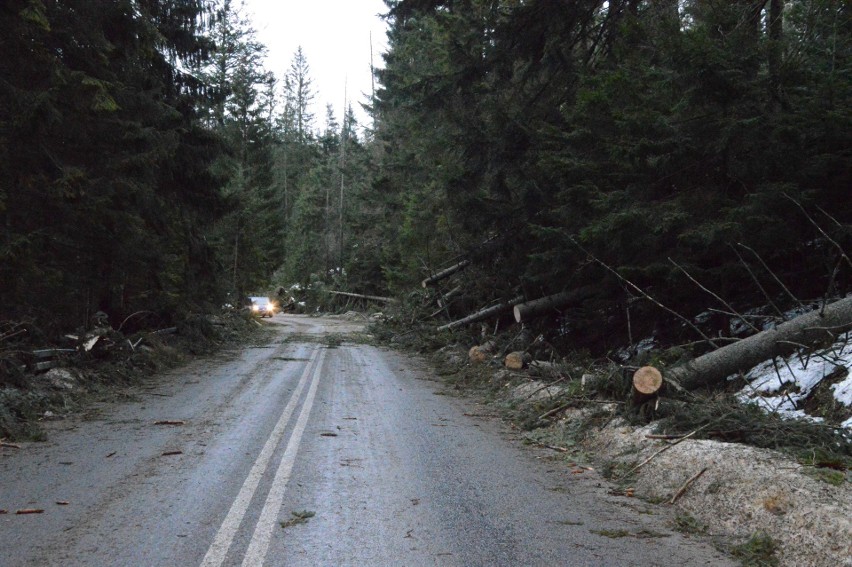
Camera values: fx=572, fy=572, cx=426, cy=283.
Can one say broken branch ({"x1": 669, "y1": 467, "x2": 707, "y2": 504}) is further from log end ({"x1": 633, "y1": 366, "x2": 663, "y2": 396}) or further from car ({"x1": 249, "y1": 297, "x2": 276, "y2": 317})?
car ({"x1": 249, "y1": 297, "x2": 276, "y2": 317})

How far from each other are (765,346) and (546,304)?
629 cm

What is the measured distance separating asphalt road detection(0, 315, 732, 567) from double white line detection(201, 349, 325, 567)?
0.02 meters

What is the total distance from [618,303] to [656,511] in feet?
20.6

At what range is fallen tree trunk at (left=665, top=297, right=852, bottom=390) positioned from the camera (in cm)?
685

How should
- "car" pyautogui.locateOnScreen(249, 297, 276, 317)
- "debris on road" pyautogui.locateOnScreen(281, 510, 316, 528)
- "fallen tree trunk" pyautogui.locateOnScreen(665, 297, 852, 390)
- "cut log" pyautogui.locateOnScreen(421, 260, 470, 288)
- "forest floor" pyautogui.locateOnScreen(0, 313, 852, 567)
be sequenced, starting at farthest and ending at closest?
"car" pyautogui.locateOnScreen(249, 297, 276, 317)
"cut log" pyautogui.locateOnScreen(421, 260, 470, 288)
"fallen tree trunk" pyautogui.locateOnScreen(665, 297, 852, 390)
"debris on road" pyautogui.locateOnScreen(281, 510, 316, 528)
"forest floor" pyautogui.locateOnScreen(0, 313, 852, 567)

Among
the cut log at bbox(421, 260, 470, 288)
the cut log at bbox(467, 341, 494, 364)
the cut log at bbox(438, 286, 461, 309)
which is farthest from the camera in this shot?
the cut log at bbox(421, 260, 470, 288)

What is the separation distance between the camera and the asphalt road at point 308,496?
4.24 meters

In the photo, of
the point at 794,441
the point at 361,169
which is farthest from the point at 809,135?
the point at 361,169

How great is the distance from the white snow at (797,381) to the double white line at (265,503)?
520 cm

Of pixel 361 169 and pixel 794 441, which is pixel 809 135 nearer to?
pixel 794 441

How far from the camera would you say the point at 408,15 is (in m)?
13.6

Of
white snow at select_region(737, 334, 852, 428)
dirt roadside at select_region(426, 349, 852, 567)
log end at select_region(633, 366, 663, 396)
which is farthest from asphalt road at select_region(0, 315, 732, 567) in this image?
white snow at select_region(737, 334, 852, 428)

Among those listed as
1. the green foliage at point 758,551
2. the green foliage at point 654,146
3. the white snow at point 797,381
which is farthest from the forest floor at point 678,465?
the green foliage at point 654,146

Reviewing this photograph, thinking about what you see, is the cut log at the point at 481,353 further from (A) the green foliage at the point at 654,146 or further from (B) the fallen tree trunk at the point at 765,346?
(B) the fallen tree trunk at the point at 765,346
